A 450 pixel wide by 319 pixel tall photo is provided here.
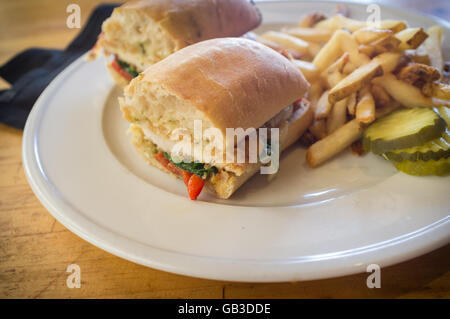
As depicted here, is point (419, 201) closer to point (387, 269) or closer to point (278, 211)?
point (387, 269)

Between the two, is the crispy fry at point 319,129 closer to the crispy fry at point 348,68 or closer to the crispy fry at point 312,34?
the crispy fry at point 348,68

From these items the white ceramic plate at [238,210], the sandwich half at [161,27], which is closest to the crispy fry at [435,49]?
the white ceramic plate at [238,210]

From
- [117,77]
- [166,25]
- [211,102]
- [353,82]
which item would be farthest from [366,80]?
[117,77]

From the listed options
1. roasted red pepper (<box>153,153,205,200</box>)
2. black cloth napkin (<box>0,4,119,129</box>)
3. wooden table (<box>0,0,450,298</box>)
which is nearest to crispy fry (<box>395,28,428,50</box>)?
wooden table (<box>0,0,450,298</box>)

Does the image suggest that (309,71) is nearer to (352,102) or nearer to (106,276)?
(352,102)

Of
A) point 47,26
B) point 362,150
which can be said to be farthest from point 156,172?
point 47,26
